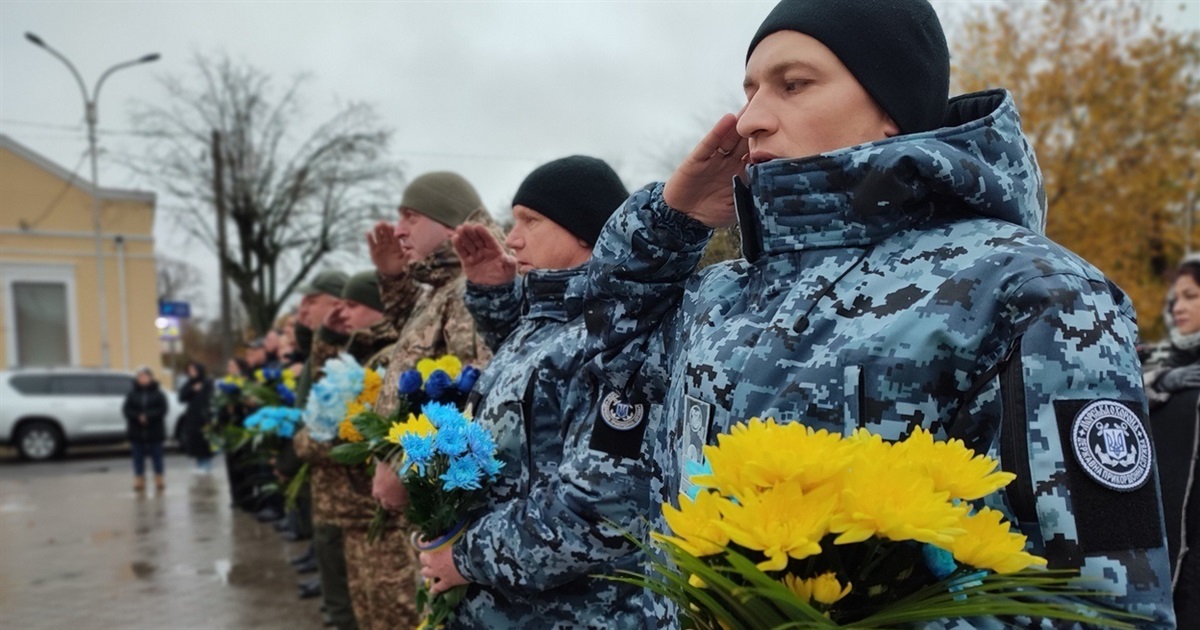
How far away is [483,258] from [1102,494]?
2.33 metres

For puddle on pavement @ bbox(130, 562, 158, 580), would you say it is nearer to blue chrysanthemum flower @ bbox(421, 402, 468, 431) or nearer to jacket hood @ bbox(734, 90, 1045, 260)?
blue chrysanthemum flower @ bbox(421, 402, 468, 431)

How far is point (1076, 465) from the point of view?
102 centimetres

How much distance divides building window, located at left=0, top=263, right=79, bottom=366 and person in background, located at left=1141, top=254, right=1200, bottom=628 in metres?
14.9

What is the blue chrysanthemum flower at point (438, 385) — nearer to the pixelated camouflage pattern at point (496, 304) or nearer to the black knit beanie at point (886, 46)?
the pixelated camouflage pattern at point (496, 304)

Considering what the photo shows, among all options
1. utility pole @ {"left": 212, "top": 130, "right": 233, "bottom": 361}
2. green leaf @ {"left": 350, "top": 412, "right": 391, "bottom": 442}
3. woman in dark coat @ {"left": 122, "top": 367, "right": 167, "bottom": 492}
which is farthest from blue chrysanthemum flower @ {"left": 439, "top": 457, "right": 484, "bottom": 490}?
utility pole @ {"left": 212, "top": 130, "right": 233, "bottom": 361}

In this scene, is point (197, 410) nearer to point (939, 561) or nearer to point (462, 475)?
point (462, 475)

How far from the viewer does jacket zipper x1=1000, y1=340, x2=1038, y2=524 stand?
1055 millimetres

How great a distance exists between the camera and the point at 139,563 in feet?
25.3

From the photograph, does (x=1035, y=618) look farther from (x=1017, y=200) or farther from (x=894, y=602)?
(x=1017, y=200)

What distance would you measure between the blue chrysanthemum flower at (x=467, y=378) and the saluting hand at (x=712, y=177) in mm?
1176

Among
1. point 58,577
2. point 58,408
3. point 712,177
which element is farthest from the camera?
point 58,408

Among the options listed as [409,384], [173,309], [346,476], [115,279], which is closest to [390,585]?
[346,476]

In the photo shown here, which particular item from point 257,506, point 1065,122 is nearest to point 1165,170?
point 1065,122

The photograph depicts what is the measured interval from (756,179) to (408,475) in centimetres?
147
